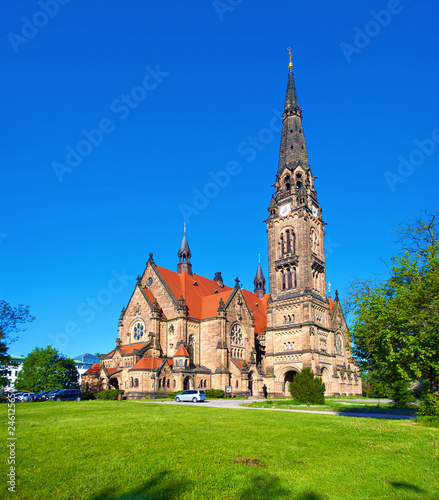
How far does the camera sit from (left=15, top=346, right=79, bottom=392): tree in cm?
6800

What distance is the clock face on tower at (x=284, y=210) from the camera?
2317 inches

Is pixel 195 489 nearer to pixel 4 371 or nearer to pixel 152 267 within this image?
pixel 4 371

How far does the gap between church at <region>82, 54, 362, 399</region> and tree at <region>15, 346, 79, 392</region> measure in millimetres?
18405

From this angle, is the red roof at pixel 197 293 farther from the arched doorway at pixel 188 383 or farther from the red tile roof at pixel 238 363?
the arched doorway at pixel 188 383

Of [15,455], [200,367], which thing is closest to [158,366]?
[200,367]

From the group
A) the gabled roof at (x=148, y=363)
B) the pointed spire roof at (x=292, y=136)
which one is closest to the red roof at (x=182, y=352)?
the gabled roof at (x=148, y=363)

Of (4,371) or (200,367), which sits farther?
(200,367)

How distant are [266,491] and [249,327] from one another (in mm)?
51309

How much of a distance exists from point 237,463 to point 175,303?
140 feet

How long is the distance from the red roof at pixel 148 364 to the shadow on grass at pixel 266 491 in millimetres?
39452

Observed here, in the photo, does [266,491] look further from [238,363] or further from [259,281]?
[259,281]

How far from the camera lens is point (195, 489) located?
7.45 meters

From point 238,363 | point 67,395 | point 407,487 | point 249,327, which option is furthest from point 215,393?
point 407,487

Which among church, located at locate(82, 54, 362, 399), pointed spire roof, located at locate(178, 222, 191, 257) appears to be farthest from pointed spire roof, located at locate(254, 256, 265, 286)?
pointed spire roof, located at locate(178, 222, 191, 257)
